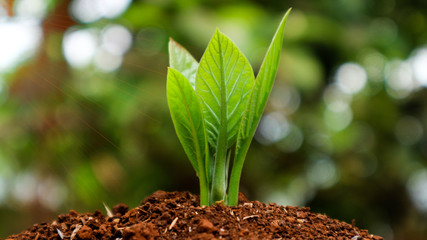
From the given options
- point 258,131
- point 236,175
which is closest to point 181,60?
point 236,175

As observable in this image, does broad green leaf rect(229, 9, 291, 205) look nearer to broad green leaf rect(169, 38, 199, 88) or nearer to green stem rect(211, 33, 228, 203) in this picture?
green stem rect(211, 33, 228, 203)

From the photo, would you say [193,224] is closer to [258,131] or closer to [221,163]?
[221,163]

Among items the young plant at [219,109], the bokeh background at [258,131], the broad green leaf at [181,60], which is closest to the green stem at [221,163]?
the young plant at [219,109]

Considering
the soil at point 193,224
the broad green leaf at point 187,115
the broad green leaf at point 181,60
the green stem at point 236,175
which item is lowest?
the soil at point 193,224

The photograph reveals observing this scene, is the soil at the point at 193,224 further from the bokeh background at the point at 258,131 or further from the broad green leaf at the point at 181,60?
the bokeh background at the point at 258,131

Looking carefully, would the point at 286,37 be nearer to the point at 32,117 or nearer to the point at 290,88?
the point at 290,88

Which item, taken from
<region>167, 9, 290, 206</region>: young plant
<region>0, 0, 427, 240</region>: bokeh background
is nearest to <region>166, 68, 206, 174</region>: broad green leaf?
<region>167, 9, 290, 206</region>: young plant
